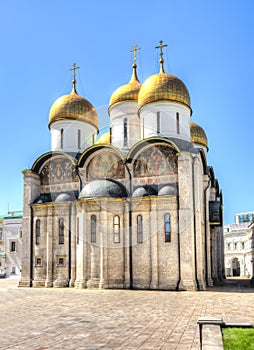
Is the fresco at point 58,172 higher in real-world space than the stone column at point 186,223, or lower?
higher

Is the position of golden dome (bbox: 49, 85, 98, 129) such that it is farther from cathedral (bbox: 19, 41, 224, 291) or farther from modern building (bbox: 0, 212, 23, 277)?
modern building (bbox: 0, 212, 23, 277)

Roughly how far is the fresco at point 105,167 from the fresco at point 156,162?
0.97m

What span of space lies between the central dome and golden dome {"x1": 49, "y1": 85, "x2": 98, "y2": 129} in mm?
3978

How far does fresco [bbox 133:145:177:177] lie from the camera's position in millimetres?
20781

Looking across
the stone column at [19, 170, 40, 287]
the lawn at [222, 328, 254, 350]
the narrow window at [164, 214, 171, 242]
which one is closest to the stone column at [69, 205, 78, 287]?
the stone column at [19, 170, 40, 287]

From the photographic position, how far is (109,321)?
9.82m

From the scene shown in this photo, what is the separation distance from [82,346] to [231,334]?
2725mm

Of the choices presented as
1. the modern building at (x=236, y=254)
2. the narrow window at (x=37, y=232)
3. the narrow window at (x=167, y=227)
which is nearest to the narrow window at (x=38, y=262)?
the narrow window at (x=37, y=232)

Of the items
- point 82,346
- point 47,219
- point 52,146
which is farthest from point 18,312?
point 52,146

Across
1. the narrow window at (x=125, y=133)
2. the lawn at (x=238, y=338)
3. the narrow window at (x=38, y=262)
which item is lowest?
Answer: the lawn at (x=238, y=338)

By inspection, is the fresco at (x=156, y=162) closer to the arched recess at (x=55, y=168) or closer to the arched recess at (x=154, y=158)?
the arched recess at (x=154, y=158)

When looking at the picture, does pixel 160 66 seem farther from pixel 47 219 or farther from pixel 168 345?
pixel 168 345

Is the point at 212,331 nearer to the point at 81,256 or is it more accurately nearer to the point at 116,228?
the point at 116,228

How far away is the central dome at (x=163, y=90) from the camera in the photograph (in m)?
22.7
